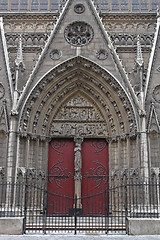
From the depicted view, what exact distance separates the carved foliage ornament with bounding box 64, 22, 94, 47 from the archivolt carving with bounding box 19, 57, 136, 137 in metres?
1.10

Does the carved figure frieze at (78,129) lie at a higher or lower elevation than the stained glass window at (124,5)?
lower

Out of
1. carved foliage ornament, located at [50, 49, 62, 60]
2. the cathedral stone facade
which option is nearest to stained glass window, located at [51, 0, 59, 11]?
the cathedral stone facade

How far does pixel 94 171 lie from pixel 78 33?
7201mm

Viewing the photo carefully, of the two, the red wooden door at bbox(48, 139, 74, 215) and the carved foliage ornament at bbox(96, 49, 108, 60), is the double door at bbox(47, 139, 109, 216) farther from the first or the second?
the carved foliage ornament at bbox(96, 49, 108, 60)

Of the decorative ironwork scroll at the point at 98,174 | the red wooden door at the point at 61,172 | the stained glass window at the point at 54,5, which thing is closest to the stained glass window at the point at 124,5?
the stained glass window at the point at 54,5

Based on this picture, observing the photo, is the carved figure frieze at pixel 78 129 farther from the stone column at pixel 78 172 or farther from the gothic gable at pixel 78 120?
the stone column at pixel 78 172

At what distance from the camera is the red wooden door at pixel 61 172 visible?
47.6 ft

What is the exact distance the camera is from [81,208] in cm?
1386

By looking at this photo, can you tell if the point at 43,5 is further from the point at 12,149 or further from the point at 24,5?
the point at 12,149

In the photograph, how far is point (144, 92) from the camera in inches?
566

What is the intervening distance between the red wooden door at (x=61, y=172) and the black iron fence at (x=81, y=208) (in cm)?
40

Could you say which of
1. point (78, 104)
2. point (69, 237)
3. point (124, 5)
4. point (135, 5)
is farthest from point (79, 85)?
point (69, 237)

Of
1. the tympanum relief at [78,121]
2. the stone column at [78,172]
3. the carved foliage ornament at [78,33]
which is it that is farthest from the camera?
the carved foliage ornament at [78,33]

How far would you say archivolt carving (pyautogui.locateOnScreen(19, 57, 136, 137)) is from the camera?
1461 cm
